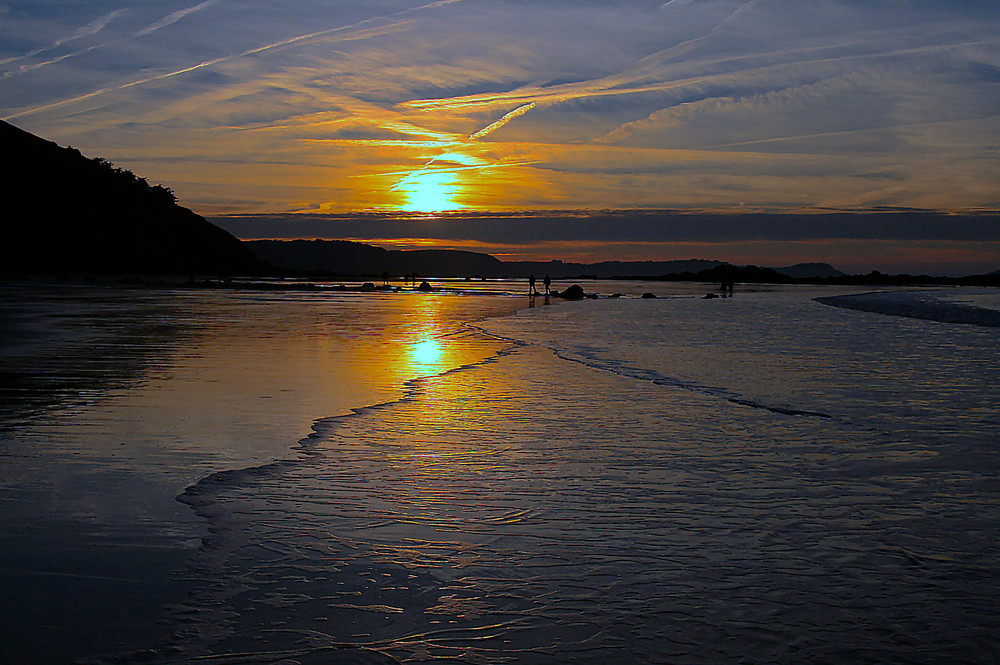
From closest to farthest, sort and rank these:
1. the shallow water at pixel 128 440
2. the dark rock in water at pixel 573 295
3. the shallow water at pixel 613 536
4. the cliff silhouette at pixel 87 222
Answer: the shallow water at pixel 613 536 → the shallow water at pixel 128 440 → the dark rock in water at pixel 573 295 → the cliff silhouette at pixel 87 222

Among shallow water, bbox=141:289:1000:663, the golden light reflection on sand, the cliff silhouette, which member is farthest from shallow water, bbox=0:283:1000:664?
the cliff silhouette

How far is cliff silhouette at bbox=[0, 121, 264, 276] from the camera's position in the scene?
4387 inches

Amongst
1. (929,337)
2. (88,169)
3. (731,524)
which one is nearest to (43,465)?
(731,524)

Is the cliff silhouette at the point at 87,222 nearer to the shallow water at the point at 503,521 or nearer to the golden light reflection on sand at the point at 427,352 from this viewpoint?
the golden light reflection on sand at the point at 427,352

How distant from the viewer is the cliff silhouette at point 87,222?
111 metres

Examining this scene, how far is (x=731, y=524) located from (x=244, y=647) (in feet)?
12.1

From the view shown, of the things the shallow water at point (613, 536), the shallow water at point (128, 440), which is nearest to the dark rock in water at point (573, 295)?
the shallow water at point (128, 440)

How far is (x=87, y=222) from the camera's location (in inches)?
4833

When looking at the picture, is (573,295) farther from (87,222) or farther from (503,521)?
(87,222)

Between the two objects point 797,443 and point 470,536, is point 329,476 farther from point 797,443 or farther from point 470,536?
point 797,443

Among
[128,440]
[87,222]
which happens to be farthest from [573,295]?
[87,222]

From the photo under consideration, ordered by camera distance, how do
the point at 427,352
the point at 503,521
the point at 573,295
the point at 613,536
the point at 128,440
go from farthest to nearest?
the point at 573,295, the point at 427,352, the point at 128,440, the point at 503,521, the point at 613,536

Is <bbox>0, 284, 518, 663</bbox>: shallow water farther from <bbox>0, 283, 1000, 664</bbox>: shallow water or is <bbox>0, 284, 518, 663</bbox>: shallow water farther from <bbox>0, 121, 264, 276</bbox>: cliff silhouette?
<bbox>0, 121, 264, 276</bbox>: cliff silhouette

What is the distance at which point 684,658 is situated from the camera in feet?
13.4
